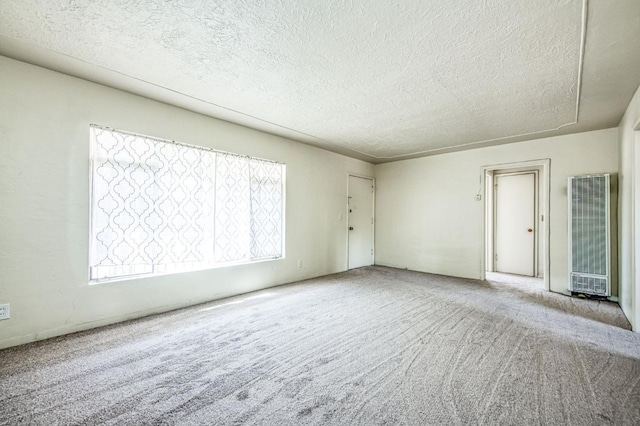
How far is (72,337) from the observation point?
8.54 feet

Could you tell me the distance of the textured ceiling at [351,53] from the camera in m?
1.79

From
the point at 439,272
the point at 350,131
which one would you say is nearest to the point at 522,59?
the point at 350,131

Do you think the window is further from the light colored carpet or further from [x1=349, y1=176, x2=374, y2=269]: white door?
[x1=349, y1=176, x2=374, y2=269]: white door

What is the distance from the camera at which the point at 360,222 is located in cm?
640

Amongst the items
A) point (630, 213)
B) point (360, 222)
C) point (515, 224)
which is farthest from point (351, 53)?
point (515, 224)

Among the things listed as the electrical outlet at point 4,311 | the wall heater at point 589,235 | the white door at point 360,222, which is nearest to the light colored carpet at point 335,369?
the electrical outlet at point 4,311

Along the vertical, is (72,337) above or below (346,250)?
below

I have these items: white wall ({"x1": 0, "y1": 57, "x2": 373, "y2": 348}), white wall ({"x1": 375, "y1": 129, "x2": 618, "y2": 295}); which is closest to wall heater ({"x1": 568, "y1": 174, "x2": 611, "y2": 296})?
white wall ({"x1": 375, "y1": 129, "x2": 618, "y2": 295})

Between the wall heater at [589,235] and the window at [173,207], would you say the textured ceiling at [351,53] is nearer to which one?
the window at [173,207]

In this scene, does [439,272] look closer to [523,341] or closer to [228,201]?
[523,341]

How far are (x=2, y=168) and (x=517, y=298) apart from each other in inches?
240

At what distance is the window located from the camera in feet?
9.50

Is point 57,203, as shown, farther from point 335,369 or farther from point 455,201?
point 455,201

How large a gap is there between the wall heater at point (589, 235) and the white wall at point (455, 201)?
23 cm
